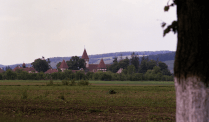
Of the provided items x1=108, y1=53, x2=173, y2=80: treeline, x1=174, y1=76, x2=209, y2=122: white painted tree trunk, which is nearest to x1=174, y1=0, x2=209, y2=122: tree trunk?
x1=174, y1=76, x2=209, y2=122: white painted tree trunk

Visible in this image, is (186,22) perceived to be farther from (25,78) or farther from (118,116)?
(25,78)

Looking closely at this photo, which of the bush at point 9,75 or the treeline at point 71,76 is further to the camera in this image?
the treeline at point 71,76

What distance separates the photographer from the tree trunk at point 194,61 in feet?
16.8

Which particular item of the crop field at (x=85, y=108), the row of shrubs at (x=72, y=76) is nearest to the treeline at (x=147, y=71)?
the row of shrubs at (x=72, y=76)

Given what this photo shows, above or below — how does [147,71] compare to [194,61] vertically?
below

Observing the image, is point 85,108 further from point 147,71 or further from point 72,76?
point 147,71

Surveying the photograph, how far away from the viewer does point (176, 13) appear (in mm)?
5422

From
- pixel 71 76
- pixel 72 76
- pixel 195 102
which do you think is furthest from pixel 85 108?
pixel 72 76

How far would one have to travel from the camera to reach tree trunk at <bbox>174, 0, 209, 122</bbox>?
5117 millimetres

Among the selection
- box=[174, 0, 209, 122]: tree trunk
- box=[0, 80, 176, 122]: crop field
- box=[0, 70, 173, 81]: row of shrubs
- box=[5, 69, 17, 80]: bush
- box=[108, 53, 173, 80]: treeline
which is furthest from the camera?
box=[108, 53, 173, 80]: treeline

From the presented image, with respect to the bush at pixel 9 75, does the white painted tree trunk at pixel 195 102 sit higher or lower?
higher

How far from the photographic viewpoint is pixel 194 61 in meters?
5.10

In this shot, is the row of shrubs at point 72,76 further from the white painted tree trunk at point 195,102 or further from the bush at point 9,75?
the white painted tree trunk at point 195,102

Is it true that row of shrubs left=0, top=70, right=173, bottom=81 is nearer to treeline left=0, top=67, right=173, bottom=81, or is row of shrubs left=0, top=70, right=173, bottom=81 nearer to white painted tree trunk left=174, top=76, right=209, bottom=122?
treeline left=0, top=67, right=173, bottom=81
